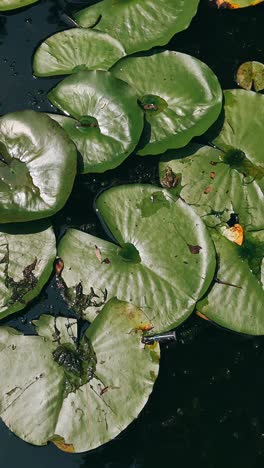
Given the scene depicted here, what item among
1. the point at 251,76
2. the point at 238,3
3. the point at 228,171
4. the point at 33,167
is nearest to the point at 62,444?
the point at 33,167

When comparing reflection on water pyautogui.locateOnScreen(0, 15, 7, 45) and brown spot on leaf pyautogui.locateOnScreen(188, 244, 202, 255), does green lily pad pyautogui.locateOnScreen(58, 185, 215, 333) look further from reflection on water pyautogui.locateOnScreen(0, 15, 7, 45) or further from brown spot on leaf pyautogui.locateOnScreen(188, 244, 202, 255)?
reflection on water pyautogui.locateOnScreen(0, 15, 7, 45)

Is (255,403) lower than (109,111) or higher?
Result: lower

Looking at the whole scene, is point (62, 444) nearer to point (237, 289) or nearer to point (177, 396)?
point (177, 396)

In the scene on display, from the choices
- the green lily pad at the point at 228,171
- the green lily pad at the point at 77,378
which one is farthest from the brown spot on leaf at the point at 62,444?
the green lily pad at the point at 228,171

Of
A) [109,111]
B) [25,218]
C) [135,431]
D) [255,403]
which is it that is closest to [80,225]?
[25,218]

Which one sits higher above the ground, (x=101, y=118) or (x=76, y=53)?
(x=76, y=53)

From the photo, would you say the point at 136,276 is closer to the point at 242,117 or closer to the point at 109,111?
the point at 109,111
